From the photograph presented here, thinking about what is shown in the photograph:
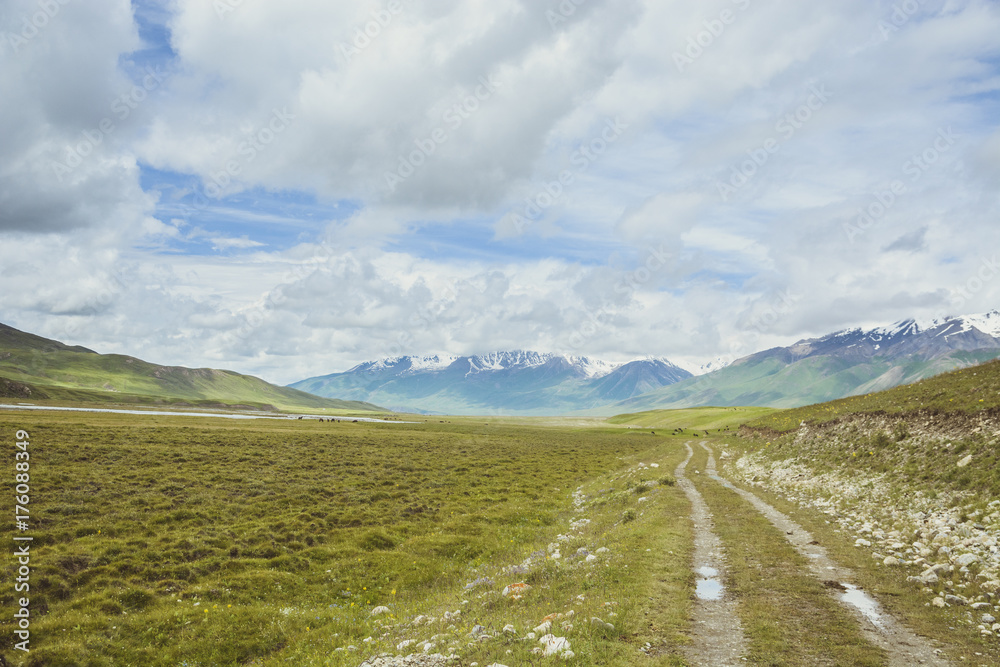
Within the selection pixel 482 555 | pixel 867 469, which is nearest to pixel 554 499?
pixel 482 555

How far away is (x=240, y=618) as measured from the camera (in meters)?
16.8

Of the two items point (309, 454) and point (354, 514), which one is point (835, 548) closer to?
point (354, 514)

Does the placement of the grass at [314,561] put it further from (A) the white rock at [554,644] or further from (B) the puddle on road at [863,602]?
(B) the puddle on road at [863,602]

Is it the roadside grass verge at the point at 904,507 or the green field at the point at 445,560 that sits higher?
the roadside grass verge at the point at 904,507

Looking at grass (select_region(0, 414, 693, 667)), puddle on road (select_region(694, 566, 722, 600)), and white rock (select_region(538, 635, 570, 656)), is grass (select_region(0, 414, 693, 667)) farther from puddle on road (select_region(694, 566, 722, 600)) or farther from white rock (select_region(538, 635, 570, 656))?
puddle on road (select_region(694, 566, 722, 600))

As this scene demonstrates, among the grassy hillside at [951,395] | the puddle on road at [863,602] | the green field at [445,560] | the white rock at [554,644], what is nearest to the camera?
the white rock at [554,644]

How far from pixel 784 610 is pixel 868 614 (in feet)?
Result: 6.14

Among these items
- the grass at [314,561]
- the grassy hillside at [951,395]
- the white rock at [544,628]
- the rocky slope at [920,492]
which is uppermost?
the grassy hillside at [951,395]

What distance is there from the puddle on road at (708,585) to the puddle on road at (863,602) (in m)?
3.08

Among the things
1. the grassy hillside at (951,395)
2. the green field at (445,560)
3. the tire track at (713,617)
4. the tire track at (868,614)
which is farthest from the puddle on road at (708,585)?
the grassy hillside at (951,395)

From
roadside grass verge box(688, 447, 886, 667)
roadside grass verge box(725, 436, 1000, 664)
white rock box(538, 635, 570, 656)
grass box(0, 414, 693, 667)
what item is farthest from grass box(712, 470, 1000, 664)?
white rock box(538, 635, 570, 656)

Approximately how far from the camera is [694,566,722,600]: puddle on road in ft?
44.8

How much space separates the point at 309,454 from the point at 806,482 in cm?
4863

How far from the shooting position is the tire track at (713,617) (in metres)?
10.1
